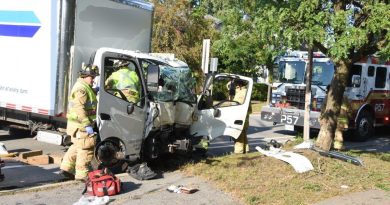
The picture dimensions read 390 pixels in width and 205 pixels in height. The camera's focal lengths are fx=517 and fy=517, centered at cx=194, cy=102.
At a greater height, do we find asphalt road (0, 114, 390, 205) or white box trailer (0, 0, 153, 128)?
white box trailer (0, 0, 153, 128)

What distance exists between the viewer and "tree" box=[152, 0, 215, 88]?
23.0 meters

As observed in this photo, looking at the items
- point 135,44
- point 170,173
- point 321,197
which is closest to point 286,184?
point 321,197

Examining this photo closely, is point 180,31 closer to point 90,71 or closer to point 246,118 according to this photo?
point 246,118

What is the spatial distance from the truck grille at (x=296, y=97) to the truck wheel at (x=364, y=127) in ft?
5.50

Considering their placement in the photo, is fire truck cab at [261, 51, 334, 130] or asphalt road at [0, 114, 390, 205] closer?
asphalt road at [0, 114, 390, 205]

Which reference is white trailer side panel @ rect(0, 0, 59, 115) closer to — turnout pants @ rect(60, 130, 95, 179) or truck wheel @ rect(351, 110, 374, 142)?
turnout pants @ rect(60, 130, 95, 179)

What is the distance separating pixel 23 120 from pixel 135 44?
8.14 ft

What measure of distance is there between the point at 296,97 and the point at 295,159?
20.3 feet

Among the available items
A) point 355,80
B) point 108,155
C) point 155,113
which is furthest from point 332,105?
point 355,80

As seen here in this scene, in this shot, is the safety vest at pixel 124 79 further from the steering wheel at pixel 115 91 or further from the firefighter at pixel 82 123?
the firefighter at pixel 82 123

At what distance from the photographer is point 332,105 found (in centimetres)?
973

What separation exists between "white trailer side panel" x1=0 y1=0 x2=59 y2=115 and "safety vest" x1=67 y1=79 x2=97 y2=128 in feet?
3.96

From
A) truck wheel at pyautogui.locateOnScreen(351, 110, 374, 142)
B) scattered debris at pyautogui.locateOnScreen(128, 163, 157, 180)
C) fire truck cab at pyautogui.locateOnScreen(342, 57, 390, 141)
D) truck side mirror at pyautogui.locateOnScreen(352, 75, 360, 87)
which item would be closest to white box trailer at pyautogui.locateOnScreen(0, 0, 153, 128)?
scattered debris at pyautogui.locateOnScreen(128, 163, 157, 180)

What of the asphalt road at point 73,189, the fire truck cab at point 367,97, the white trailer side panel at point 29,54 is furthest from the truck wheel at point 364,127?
the white trailer side panel at point 29,54
